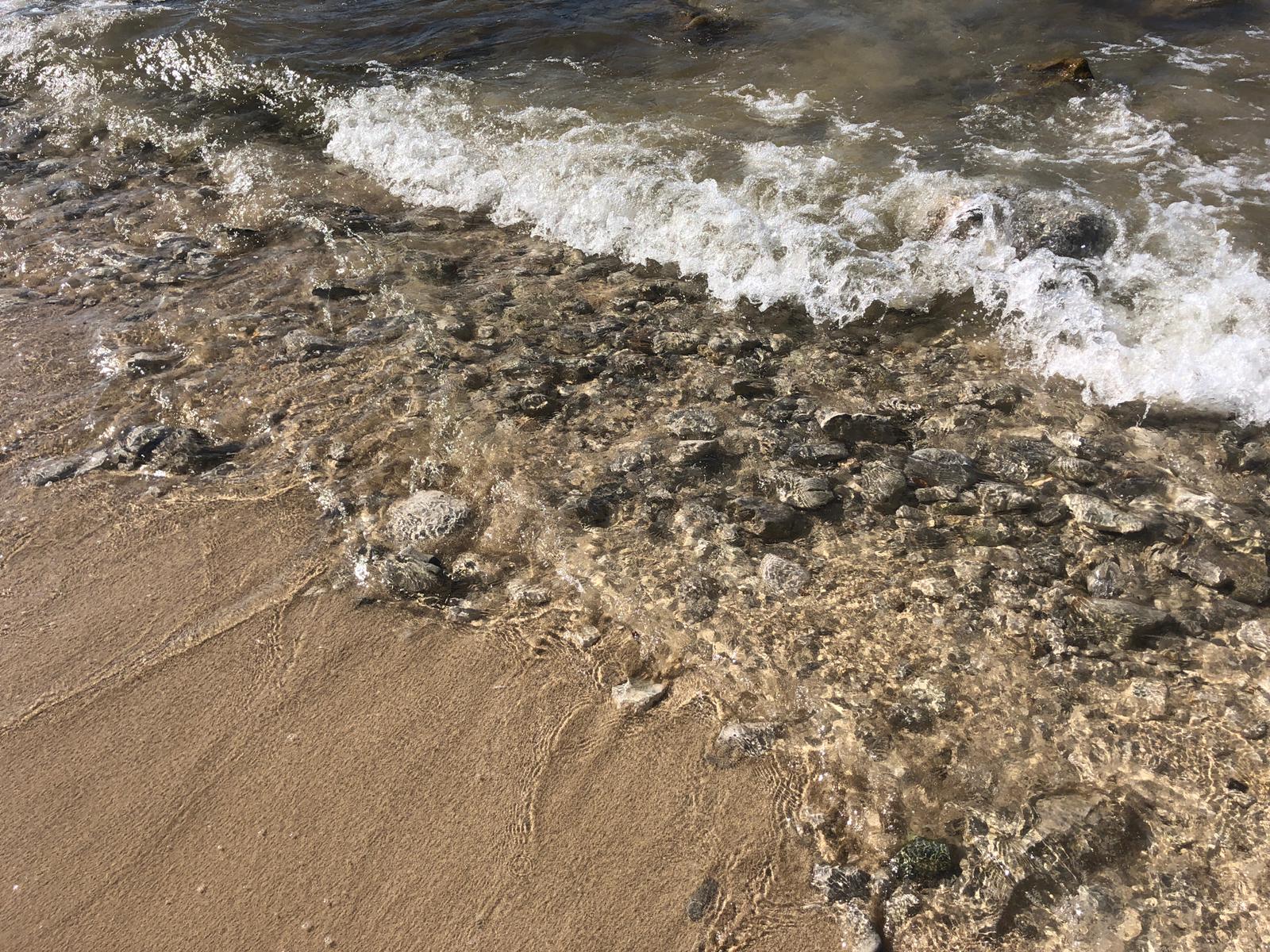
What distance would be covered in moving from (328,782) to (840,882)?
181cm

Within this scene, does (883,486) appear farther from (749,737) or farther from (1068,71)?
(1068,71)

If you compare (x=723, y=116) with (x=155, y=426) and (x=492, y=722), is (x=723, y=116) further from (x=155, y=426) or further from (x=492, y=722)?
(x=492, y=722)

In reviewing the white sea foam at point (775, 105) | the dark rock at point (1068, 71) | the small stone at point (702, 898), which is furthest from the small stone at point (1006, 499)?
the dark rock at point (1068, 71)

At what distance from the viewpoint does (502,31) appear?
28.2 feet

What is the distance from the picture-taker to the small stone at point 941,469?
3.58 meters

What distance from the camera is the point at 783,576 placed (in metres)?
3.22

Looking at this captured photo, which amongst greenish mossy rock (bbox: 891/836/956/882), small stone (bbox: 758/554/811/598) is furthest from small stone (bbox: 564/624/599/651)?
greenish mossy rock (bbox: 891/836/956/882)

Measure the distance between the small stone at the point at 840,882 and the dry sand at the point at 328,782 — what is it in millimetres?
49

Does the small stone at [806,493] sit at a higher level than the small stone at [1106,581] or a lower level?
higher

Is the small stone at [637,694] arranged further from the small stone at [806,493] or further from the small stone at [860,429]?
the small stone at [860,429]

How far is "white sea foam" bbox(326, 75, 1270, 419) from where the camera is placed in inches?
168

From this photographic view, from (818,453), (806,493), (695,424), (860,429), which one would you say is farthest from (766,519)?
(860,429)

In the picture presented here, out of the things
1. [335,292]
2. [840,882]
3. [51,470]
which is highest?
[335,292]

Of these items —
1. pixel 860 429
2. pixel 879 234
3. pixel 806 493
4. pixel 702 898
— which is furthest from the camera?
pixel 879 234
